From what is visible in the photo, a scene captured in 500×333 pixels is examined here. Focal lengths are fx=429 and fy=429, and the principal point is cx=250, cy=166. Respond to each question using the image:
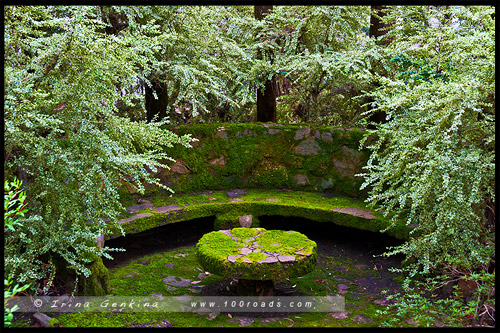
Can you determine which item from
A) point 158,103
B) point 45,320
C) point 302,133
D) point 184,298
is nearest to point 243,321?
point 184,298

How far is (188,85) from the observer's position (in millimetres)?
5566

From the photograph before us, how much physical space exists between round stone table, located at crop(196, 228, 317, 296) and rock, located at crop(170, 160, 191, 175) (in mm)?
1819

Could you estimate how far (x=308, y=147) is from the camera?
576 cm

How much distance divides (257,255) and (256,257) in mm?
48

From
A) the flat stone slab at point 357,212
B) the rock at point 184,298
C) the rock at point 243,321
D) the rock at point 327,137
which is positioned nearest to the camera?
the rock at point 243,321

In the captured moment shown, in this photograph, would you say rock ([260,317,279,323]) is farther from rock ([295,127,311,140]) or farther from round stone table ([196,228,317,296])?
rock ([295,127,311,140])

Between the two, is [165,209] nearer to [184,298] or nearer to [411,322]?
[184,298]

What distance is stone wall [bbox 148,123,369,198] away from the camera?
554 centimetres

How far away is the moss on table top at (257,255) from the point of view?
315 centimetres

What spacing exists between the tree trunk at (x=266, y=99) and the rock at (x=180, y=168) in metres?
1.99

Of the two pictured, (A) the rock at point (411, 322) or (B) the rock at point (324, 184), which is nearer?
(A) the rock at point (411, 322)

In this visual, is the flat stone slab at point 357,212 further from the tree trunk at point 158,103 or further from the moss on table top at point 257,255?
the tree trunk at point 158,103

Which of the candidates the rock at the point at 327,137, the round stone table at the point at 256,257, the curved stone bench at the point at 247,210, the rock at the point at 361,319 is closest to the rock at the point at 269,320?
the round stone table at the point at 256,257
